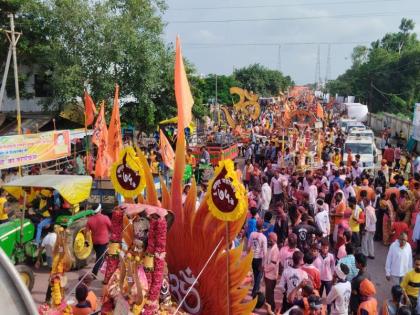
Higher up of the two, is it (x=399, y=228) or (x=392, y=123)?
(x=392, y=123)

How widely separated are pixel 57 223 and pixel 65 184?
3.01ft

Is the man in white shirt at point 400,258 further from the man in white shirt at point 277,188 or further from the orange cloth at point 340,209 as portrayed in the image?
the man in white shirt at point 277,188

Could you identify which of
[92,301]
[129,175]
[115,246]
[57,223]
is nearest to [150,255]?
[115,246]

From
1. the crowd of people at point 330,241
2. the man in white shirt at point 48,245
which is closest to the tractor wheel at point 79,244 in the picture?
the man in white shirt at point 48,245

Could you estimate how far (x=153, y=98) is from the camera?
2341cm

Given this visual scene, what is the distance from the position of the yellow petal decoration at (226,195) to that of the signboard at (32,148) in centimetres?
831

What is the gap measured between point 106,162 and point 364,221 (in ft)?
21.9

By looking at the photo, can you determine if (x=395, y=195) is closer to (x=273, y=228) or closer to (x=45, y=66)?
(x=273, y=228)

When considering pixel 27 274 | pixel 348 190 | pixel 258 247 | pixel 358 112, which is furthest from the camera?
pixel 358 112

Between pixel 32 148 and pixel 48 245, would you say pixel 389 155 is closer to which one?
pixel 32 148

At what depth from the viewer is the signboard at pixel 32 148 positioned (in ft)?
38.4

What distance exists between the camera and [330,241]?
9.68 meters

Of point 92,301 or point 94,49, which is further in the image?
point 94,49

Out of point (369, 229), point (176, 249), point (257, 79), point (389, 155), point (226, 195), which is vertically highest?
point (257, 79)
